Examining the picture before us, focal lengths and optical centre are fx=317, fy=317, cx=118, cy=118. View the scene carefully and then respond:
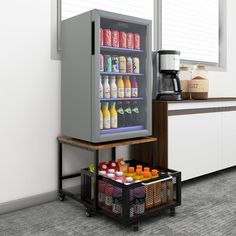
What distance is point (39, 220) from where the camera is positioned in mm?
2410

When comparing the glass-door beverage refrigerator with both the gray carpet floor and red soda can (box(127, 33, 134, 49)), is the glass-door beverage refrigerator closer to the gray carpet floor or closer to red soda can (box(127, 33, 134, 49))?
red soda can (box(127, 33, 134, 49))

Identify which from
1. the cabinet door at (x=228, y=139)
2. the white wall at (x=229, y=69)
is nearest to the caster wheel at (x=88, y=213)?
the cabinet door at (x=228, y=139)

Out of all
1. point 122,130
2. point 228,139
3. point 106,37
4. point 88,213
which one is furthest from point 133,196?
point 228,139

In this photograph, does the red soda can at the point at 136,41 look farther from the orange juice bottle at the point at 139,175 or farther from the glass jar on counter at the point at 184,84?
the orange juice bottle at the point at 139,175

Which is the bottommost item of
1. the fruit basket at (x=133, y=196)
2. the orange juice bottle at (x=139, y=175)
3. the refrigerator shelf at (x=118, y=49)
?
the fruit basket at (x=133, y=196)

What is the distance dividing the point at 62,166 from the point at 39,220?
0.60m

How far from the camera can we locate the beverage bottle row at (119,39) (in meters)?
2.56

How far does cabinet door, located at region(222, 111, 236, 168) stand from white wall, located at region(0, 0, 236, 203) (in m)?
1.94

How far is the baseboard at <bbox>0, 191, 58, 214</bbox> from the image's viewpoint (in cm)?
255

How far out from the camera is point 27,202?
2670 mm

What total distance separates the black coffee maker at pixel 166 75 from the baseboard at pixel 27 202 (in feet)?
4.54

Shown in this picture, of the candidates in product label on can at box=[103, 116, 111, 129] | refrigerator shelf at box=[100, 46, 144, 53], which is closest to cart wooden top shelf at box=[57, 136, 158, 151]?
product label on can at box=[103, 116, 111, 129]

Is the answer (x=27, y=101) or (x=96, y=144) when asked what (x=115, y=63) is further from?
(x=27, y=101)

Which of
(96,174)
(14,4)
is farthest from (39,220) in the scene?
(14,4)
